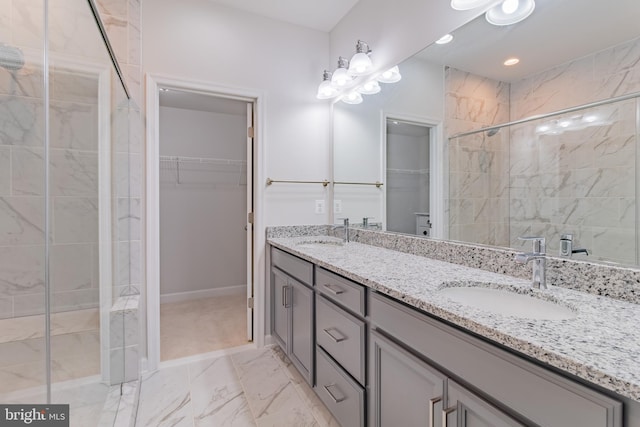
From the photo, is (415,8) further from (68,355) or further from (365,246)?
(68,355)

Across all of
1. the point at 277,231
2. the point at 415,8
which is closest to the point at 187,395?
the point at 277,231

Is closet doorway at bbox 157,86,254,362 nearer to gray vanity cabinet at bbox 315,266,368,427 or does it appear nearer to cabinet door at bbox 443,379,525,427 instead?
gray vanity cabinet at bbox 315,266,368,427

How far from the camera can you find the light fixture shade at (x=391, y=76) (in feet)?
6.64

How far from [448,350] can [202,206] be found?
3314mm

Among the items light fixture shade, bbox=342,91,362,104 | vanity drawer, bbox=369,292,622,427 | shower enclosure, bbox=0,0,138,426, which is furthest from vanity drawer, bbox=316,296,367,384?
light fixture shade, bbox=342,91,362,104

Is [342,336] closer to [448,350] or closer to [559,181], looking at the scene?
[448,350]

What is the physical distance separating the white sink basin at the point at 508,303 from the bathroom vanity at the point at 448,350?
0.02 meters

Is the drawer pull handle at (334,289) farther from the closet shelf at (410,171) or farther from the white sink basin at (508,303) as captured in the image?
the closet shelf at (410,171)

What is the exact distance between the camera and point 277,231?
2.51 metres

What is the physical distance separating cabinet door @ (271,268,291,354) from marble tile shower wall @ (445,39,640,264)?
3.70 ft

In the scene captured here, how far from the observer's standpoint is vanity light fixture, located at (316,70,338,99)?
8.17ft

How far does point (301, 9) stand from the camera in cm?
239

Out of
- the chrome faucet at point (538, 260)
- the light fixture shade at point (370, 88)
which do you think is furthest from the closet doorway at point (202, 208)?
the chrome faucet at point (538, 260)

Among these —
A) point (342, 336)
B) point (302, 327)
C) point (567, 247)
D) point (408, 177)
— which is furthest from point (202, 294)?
point (567, 247)
